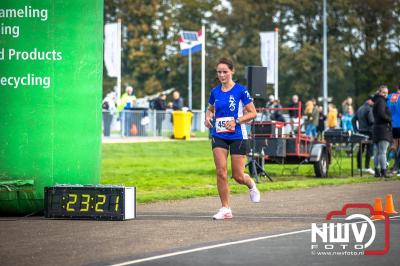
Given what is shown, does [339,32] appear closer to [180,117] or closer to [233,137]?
[180,117]

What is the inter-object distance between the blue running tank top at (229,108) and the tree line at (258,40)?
59.2 m

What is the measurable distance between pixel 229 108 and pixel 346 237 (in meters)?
3.05

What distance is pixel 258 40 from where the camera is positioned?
79062mm

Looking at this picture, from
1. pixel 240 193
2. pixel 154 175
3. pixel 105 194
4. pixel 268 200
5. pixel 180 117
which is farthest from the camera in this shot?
pixel 180 117

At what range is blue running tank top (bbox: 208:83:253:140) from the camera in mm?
13961

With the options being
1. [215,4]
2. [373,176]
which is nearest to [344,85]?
[215,4]

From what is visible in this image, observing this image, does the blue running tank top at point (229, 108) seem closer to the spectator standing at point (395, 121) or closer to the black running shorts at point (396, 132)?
the spectator standing at point (395, 121)

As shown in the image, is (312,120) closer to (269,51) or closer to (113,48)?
(269,51)

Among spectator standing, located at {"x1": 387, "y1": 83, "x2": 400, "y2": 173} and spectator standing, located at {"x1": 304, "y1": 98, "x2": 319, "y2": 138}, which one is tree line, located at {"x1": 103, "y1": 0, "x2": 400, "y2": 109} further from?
spectator standing, located at {"x1": 387, "y1": 83, "x2": 400, "y2": 173}

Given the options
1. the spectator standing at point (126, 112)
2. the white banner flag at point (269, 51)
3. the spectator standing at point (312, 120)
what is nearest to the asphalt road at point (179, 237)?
the spectator standing at point (312, 120)

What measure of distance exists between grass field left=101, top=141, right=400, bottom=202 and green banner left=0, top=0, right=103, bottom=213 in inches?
130

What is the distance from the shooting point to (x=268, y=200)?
1769cm

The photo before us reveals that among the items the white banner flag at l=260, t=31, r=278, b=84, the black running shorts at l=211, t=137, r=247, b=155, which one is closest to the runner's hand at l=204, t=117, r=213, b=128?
the black running shorts at l=211, t=137, r=247, b=155

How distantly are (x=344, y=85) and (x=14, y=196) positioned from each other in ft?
222
